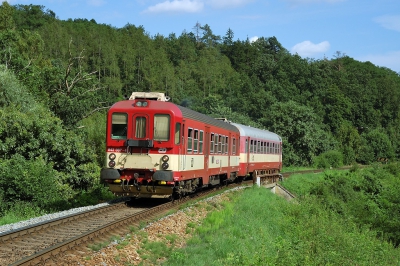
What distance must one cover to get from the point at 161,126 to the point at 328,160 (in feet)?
174

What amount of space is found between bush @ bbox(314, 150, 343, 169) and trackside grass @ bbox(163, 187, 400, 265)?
134 feet

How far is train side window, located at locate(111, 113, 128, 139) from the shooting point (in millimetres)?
16500

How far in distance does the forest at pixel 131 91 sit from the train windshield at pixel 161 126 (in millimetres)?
2123

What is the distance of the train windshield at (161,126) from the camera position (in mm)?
16219

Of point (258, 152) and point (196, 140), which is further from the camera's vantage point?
point (258, 152)

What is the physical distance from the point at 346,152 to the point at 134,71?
3467cm

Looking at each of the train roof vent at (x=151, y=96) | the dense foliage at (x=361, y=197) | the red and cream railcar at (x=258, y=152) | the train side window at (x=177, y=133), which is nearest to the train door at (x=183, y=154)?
the train side window at (x=177, y=133)

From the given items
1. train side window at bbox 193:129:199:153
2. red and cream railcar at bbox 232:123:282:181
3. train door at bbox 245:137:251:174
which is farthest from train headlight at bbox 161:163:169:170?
train door at bbox 245:137:251:174

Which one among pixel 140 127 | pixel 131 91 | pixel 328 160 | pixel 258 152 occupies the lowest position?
pixel 328 160

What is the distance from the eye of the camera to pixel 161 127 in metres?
16.3

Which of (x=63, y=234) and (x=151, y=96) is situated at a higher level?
(x=151, y=96)

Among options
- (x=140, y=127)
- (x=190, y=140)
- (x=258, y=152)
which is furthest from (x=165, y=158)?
(x=258, y=152)

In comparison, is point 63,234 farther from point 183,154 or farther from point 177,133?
point 183,154

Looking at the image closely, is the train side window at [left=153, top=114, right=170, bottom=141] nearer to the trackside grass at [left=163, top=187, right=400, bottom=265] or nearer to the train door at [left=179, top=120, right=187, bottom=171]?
the train door at [left=179, top=120, right=187, bottom=171]
